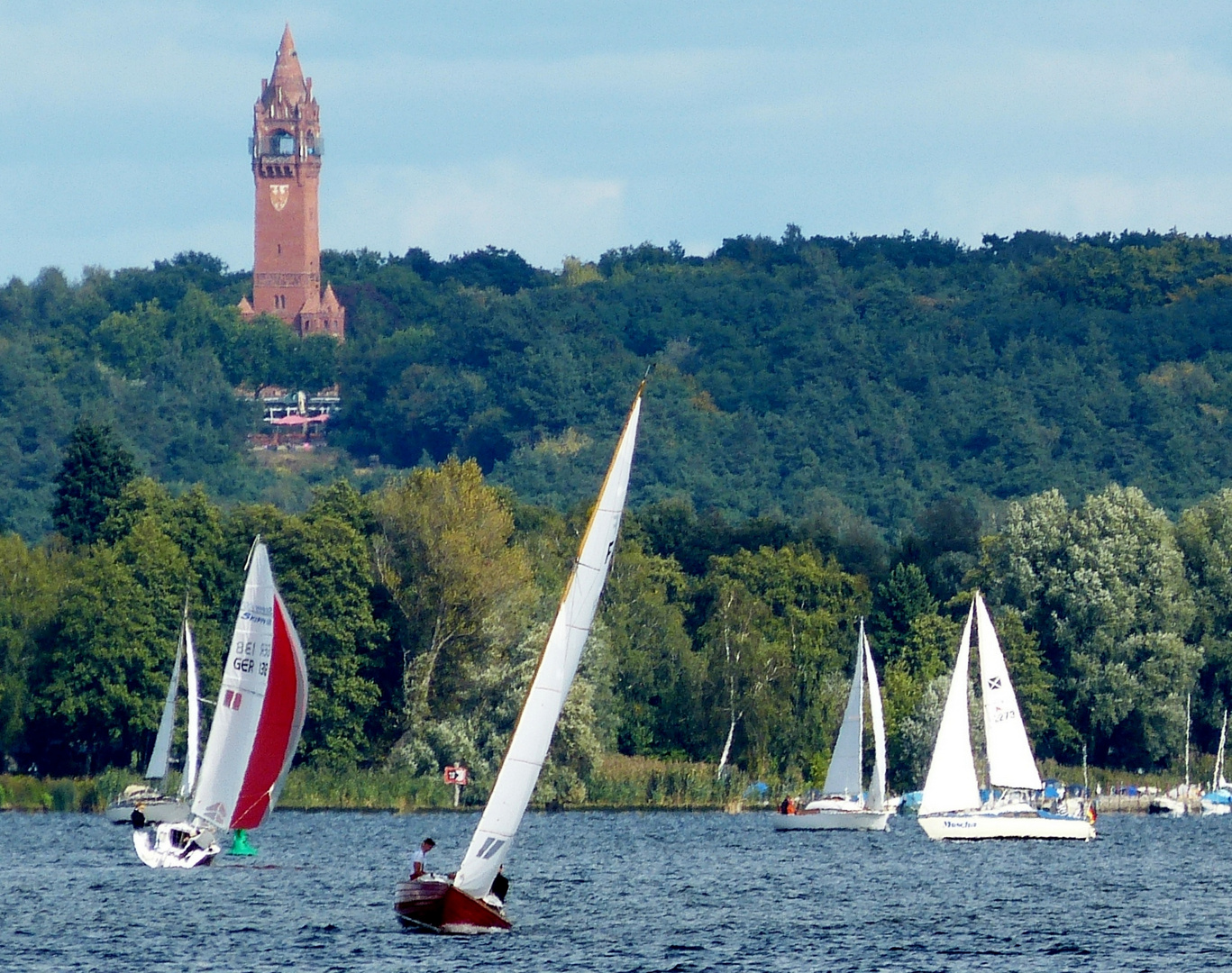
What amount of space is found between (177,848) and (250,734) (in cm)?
360

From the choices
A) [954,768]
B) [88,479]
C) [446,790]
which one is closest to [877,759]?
[954,768]

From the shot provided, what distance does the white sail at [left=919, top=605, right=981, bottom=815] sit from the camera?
7212 centimetres

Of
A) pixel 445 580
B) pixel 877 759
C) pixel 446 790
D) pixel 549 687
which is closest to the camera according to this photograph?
pixel 549 687

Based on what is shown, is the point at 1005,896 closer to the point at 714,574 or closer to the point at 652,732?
the point at 652,732

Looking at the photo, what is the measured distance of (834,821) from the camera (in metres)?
82.4

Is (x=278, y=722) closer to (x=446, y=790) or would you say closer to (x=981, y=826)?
(x=981, y=826)

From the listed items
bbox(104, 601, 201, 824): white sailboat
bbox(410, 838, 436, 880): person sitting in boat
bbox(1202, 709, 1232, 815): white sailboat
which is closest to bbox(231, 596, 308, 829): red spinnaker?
bbox(410, 838, 436, 880): person sitting in boat

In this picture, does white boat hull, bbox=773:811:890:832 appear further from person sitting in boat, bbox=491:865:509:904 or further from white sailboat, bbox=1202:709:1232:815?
person sitting in boat, bbox=491:865:509:904

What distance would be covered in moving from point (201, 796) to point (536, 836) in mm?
17327

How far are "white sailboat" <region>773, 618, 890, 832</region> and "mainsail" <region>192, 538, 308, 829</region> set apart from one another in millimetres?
26265

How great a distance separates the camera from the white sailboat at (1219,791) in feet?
322

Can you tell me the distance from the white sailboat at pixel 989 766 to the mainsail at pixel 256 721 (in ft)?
64.8

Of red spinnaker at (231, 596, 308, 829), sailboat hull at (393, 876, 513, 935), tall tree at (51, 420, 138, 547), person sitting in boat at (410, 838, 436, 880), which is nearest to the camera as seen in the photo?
sailboat hull at (393, 876, 513, 935)

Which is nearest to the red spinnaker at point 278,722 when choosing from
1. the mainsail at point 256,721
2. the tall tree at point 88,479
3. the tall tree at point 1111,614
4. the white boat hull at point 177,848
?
the mainsail at point 256,721
